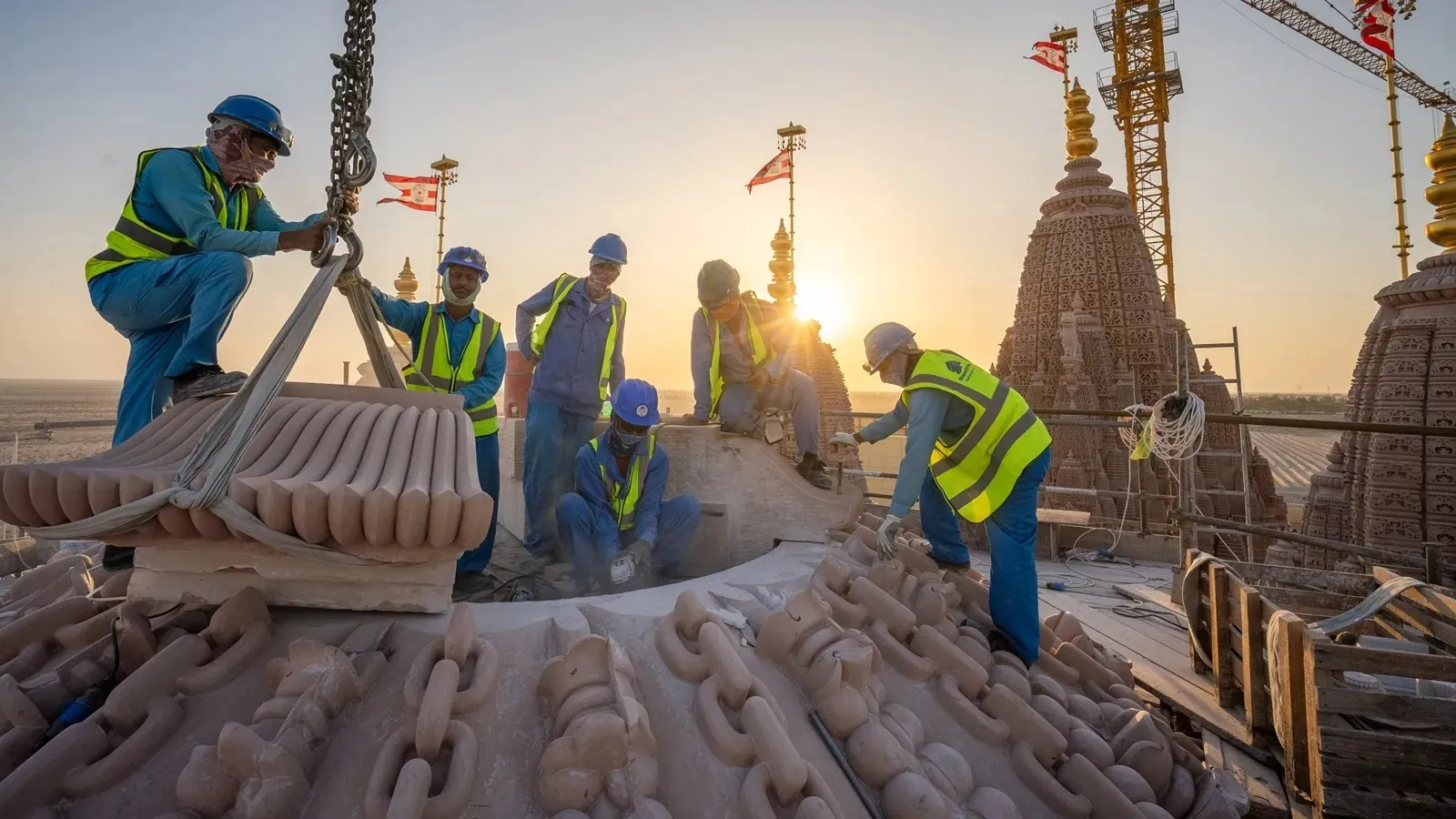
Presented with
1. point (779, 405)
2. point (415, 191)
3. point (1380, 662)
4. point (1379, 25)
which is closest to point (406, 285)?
point (415, 191)

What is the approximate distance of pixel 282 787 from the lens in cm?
151

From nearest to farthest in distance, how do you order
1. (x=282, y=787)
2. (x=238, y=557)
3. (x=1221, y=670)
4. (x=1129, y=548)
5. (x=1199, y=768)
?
(x=282, y=787) < (x=238, y=557) < (x=1199, y=768) < (x=1221, y=670) < (x=1129, y=548)

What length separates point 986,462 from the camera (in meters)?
3.36

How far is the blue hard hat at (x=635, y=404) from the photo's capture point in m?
3.59

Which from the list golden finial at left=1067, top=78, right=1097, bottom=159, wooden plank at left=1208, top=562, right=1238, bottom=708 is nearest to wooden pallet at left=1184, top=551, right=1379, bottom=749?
wooden plank at left=1208, top=562, right=1238, bottom=708

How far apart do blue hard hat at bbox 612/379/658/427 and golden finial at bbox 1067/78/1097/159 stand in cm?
1292

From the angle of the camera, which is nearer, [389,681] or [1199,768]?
[389,681]

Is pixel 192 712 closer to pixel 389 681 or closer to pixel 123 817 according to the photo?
pixel 123 817

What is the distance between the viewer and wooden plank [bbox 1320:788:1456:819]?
2.62 m

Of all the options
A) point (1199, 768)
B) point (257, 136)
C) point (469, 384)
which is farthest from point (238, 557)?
point (1199, 768)

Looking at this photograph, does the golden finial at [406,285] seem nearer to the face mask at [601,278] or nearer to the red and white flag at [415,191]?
the red and white flag at [415,191]

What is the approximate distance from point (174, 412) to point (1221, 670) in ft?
16.6

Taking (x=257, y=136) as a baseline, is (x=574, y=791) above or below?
below

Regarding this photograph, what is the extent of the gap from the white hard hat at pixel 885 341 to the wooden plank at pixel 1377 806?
250cm
